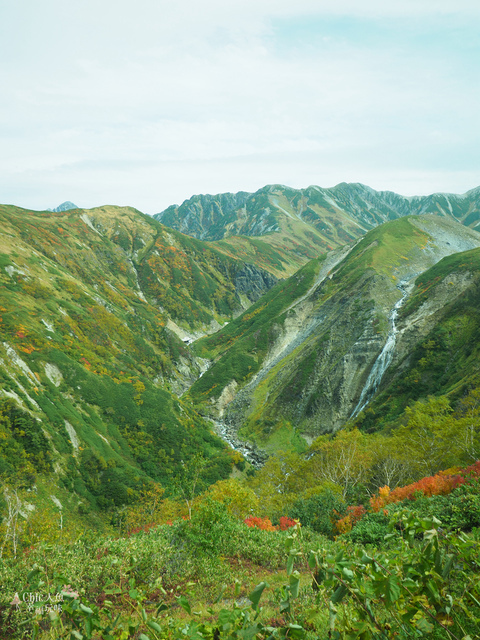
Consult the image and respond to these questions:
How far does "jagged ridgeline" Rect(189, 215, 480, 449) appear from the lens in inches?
2653

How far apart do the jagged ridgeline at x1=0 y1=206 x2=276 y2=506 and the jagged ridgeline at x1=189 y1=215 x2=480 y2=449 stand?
15.0 metres

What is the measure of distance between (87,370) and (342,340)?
5889 cm

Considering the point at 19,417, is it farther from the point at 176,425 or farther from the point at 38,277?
the point at 38,277

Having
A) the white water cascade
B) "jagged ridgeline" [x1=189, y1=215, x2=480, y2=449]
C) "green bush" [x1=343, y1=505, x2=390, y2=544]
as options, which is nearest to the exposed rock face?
"jagged ridgeline" [x1=189, y1=215, x2=480, y2=449]

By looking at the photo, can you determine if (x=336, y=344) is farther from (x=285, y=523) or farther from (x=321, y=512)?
(x=285, y=523)

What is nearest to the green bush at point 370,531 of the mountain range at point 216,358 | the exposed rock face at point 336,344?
the mountain range at point 216,358

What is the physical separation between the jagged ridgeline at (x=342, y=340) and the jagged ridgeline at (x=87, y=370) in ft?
49.4

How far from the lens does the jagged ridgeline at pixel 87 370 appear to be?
4528cm

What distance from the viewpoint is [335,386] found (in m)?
72.9

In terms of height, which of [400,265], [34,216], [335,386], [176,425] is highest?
[34,216]

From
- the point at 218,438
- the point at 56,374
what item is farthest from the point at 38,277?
the point at 218,438

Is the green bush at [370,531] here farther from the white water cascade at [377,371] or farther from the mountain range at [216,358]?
the white water cascade at [377,371]

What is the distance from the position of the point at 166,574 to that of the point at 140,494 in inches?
1434

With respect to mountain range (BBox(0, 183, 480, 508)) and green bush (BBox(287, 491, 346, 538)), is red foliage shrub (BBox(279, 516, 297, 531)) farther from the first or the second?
mountain range (BBox(0, 183, 480, 508))
